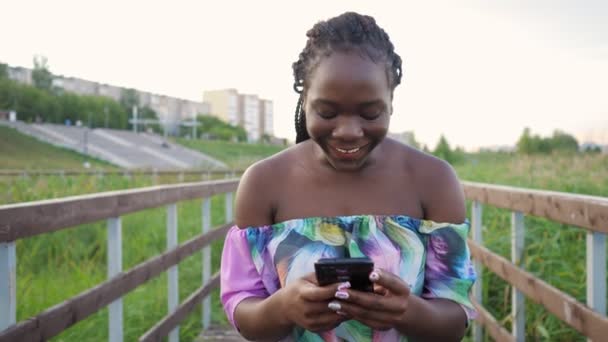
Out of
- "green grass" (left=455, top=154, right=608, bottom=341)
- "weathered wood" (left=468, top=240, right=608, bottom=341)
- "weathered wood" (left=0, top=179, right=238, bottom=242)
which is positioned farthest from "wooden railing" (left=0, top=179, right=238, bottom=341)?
"green grass" (left=455, top=154, right=608, bottom=341)

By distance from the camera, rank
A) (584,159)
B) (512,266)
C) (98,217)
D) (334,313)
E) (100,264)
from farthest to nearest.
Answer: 1. (584,159)
2. (100,264)
3. (512,266)
4. (98,217)
5. (334,313)

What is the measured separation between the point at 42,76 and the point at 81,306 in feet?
103

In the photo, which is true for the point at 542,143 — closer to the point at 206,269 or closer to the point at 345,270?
the point at 206,269

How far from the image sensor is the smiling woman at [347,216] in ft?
4.02

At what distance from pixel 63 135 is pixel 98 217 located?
3820 centimetres

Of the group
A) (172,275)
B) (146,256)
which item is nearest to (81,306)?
(172,275)

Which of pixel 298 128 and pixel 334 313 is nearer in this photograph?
pixel 334 313

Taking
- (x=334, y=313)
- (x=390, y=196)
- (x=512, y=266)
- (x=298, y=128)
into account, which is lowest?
(x=512, y=266)

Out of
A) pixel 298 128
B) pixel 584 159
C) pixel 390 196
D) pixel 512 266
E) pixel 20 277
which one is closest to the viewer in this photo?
pixel 390 196

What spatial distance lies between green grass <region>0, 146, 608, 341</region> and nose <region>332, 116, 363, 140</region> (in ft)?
6.69

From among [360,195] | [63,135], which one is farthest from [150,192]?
[63,135]

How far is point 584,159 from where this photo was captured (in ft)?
31.7

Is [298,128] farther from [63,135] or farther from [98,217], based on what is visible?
[63,135]


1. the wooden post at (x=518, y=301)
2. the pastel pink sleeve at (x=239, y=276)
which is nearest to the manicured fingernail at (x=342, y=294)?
the pastel pink sleeve at (x=239, y=276)
